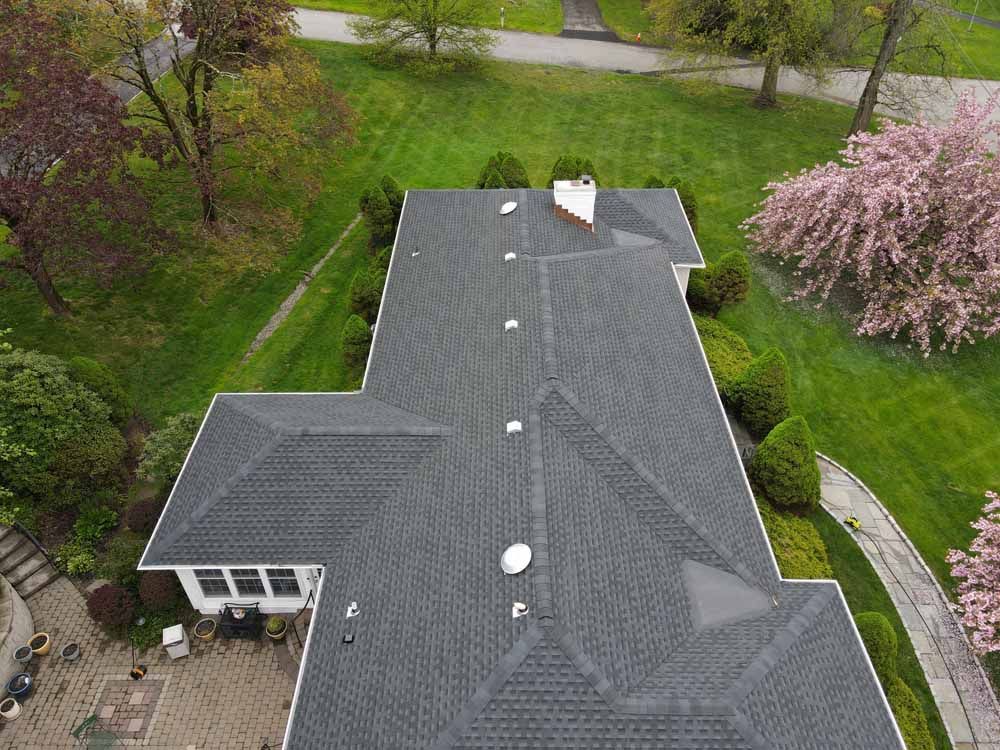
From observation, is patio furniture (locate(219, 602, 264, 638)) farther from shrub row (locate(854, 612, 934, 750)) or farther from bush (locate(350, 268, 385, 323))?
shrub row (locate(854, 612, 934, 750))

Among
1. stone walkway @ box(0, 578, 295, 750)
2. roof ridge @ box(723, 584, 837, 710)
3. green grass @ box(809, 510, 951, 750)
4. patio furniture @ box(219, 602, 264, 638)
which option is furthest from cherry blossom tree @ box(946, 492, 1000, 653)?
patio furniture @ box(219, 602, 264, 638)

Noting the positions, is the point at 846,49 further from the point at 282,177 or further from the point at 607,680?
the point at 607,680

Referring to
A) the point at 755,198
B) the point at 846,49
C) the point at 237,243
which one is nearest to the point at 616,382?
the point at 237,243

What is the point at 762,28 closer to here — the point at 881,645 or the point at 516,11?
the point at 516,11

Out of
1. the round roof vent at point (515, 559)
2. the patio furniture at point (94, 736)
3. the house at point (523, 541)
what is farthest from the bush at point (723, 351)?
the patio furniture at point (94, 736)

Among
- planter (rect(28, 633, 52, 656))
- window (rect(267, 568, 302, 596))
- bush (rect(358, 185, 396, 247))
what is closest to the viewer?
window (rect(267, 568, 302, 596))

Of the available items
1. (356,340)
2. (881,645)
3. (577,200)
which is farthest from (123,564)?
(881,645)
